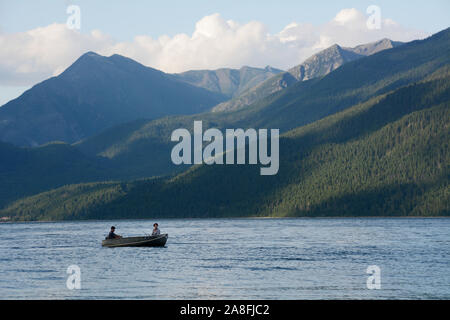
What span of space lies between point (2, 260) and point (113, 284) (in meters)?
48.4

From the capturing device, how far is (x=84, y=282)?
98312mm

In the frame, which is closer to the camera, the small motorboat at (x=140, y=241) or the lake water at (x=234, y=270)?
the lake water at (x=234, y=270)

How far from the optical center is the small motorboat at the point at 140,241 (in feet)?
511

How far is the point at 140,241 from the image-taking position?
6161 inches
